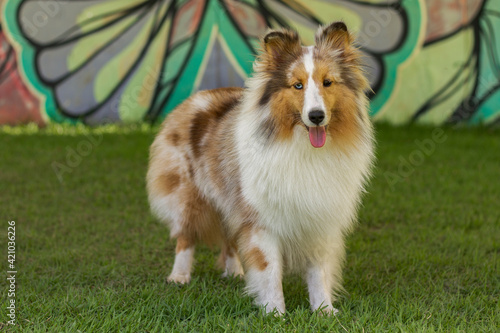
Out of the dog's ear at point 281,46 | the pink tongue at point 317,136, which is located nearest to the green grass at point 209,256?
the pink tongue at point 317,136

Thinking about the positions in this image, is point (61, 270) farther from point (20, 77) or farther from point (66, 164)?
point (20, 77)

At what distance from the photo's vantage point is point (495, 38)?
386 inches

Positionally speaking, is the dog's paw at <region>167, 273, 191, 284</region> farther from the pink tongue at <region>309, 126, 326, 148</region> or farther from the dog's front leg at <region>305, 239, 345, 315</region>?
the pink tongue at <region>309, 126, 326, 148</region>

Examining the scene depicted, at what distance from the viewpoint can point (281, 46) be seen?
364 centimetres

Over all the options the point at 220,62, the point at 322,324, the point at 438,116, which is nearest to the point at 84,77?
the point at 220,62

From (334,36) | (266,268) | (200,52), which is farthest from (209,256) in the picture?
(200,52)

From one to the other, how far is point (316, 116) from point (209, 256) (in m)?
2.18

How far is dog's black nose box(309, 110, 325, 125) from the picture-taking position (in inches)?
132

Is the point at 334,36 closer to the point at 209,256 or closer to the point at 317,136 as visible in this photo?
the point at 317,136

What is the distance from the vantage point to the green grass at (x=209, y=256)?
3.68 metres

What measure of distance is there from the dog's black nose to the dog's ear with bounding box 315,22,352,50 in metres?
0.54

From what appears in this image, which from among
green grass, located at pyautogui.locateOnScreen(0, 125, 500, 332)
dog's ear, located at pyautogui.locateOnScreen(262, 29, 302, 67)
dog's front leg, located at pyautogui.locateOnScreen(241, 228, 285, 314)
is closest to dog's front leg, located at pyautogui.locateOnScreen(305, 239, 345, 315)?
green grass, located at pyautogui.locateOnScreen(0, 125, 500, 332)

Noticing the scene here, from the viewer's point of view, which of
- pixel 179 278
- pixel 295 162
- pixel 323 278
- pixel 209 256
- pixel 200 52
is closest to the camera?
pixel 295 162

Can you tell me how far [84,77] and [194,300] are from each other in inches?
274
